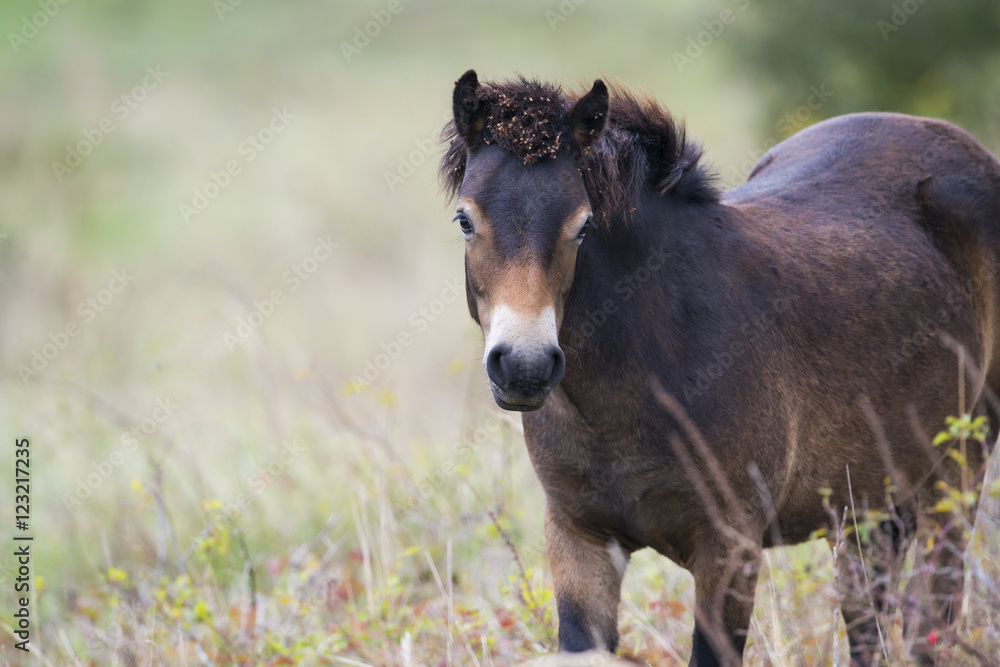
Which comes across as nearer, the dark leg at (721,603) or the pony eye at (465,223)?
the pony eye at (465,223)

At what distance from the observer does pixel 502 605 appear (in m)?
4.75

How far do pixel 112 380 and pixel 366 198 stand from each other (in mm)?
6123

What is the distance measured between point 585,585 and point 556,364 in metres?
1.11

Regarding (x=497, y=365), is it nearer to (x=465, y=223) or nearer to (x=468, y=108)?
(x=465, y=223)

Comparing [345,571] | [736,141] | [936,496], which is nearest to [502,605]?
[345,571]

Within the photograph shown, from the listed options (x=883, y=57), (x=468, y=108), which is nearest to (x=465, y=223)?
(x=468, y=108)

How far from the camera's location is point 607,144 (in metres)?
3.19

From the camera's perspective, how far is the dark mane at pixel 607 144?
3041 mm

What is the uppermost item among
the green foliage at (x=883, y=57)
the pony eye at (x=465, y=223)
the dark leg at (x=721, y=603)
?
the green foliage at (x=883, y=57)

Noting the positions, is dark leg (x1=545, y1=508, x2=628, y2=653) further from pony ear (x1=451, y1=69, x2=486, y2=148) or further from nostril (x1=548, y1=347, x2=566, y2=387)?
pony ear (x1=451, y1=69, x2=486, y2=148)

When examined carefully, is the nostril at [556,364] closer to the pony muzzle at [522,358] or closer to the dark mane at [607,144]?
the pony muzzle at [522,358]

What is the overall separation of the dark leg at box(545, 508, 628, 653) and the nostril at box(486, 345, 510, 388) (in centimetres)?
100

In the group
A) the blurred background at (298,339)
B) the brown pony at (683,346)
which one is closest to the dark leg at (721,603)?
the brown pony at (683,346)

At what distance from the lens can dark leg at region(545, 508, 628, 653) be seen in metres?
3.44
